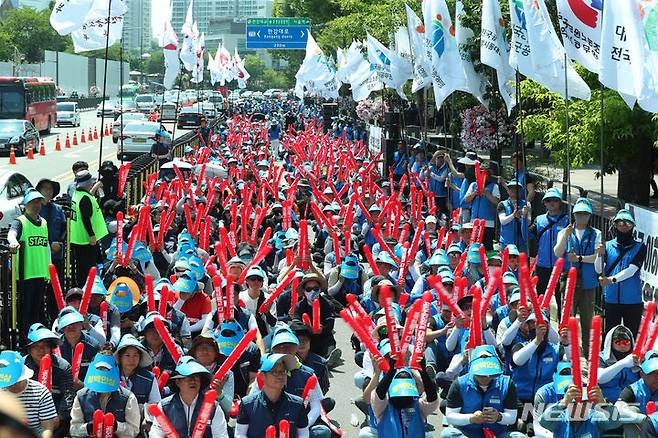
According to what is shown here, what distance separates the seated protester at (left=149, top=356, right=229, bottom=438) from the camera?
6.92 metres

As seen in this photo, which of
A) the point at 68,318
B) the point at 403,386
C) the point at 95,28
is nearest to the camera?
the point at 403,386

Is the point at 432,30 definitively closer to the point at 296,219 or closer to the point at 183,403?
the point at 296,219

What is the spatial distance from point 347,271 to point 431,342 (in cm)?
270

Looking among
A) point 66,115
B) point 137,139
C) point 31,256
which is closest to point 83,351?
point 31,256

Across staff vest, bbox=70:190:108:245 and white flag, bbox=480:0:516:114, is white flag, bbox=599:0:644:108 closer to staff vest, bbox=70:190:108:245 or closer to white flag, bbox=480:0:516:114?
white flag, bbox=480:0:516:114

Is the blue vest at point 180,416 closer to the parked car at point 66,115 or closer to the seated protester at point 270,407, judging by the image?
the seated protester at point 270,407

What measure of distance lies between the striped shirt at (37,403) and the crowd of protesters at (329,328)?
13mm

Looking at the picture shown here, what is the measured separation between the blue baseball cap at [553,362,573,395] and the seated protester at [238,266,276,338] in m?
3.27

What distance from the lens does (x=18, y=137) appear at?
39.8 metres

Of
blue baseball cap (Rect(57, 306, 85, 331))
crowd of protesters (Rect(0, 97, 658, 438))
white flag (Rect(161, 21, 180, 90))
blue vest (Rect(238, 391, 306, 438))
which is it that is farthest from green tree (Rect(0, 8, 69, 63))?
blue vest (Rect(238, 391, 306, 438))

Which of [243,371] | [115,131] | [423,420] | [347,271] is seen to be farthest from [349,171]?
[115,131]

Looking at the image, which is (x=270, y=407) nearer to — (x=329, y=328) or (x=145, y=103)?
(x=329, y=328)

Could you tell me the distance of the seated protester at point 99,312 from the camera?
9.66m

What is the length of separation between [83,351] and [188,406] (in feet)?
6.79
